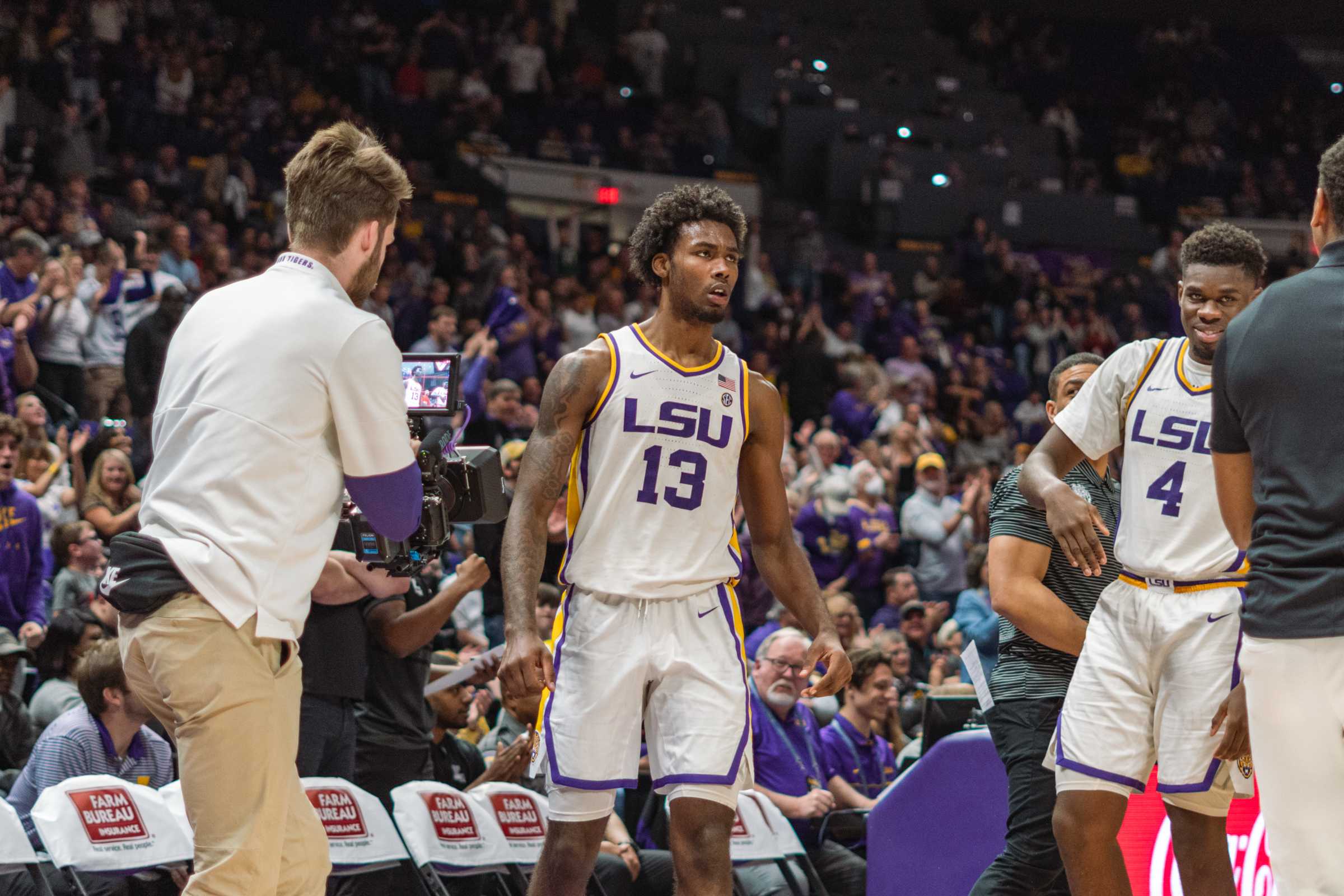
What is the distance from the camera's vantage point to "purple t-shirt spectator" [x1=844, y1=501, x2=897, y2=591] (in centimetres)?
1175

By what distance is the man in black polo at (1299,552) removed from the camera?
2973 mm

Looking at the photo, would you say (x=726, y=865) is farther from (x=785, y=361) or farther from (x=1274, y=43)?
(x=1274, y=43)

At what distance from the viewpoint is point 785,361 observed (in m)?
16.0

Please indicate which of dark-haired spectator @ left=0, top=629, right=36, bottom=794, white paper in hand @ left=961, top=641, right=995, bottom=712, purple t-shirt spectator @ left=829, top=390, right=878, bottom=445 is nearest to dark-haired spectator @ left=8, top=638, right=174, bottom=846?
dark-haired spectator @ left=0, top=629, right=36, bottom=794

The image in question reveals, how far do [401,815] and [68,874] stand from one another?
1.31 metres

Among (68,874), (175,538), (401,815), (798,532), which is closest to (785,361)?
(798,532)

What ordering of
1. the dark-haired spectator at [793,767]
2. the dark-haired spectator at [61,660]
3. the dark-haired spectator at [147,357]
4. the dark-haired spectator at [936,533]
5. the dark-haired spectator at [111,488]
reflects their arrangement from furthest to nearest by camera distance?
1. the dark-haired spectator at [936,533]
2. the dark-haired spectator at [147,357]
3. the dark-haired spectator at [111,488]
4. the dark-haired spectator at [793,767]
5. the dark-haired spectator at [61,660]

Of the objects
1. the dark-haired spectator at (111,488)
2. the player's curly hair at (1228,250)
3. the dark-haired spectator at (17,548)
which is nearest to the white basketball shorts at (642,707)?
the player's curly hair at (1228,250)

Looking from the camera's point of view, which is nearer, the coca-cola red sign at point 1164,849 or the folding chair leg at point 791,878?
the coca-cola red sign at point 1164,849

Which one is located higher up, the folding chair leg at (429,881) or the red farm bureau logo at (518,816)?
the red farm bureau logo at (518,816)

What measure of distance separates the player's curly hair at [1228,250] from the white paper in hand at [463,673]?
3.35 meters

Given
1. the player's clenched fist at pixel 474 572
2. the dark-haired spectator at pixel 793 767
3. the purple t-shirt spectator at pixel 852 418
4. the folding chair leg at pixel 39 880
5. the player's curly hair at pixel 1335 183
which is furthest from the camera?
the purple t-shirt spectator at pixel 852 418

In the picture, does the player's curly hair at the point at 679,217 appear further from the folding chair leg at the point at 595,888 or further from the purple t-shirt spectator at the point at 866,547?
the purple t-shirt spectator at the point at 866,547

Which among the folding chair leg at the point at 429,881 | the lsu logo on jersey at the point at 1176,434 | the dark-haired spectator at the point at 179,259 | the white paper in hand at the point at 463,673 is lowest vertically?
the folding chair leg at the point at 429,881
